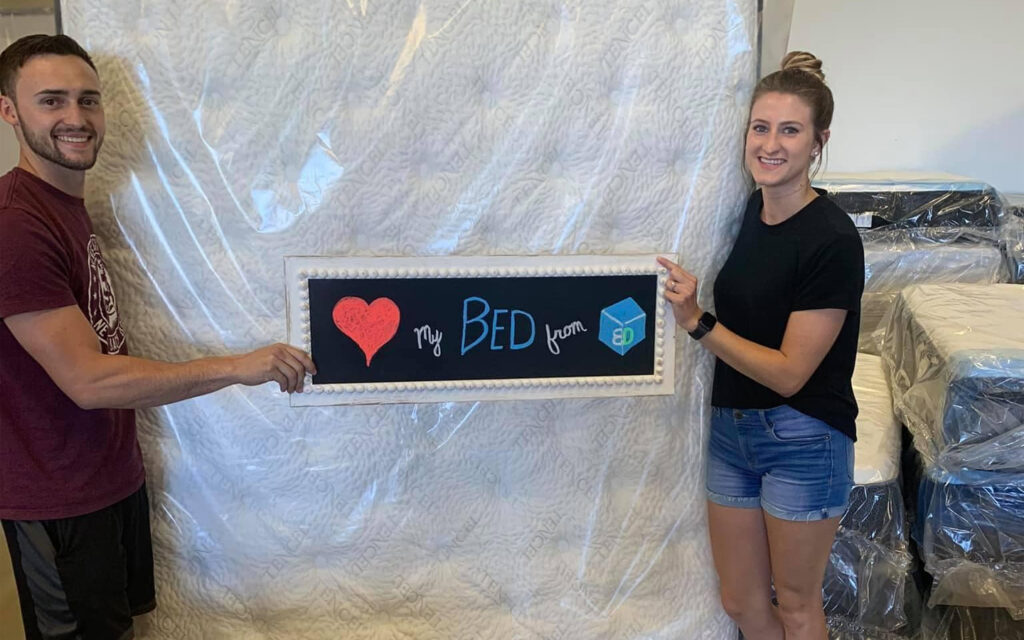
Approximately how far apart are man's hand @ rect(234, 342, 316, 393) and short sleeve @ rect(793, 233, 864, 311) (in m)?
0.84

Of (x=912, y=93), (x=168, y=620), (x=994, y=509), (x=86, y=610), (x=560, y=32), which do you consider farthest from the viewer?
(x=912, y=93)

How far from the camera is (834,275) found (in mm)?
1098

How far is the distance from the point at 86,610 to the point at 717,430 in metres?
1.13

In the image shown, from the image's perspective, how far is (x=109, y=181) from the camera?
1.20m

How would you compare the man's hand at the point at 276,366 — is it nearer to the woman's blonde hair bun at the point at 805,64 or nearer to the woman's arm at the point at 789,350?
the woman's arm at the point at 789,350

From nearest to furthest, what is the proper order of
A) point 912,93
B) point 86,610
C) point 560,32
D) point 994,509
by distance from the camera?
point 86,610 < point 560,32 < point 994,509 < point 912,93

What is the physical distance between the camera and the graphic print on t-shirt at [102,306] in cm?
111

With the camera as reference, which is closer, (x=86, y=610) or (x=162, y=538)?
(x=86, y=610)

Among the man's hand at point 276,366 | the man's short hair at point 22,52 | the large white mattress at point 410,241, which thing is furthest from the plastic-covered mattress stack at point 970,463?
the man's short hair at point 22,52

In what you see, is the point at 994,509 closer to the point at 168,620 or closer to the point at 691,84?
the point at 691,84

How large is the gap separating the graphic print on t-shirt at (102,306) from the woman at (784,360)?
3.12 feet

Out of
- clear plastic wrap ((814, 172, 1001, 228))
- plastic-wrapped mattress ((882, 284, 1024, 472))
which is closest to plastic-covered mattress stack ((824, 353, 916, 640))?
plastic-wrapped mattress ((882, 284, 1024, 472))

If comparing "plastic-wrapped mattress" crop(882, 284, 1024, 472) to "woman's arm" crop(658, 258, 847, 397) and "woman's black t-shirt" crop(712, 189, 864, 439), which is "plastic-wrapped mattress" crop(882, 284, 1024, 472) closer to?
"woman's black t-shirt" crop(712, 189, 864, 439)

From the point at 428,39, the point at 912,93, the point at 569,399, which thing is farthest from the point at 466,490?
the point at 912,93
